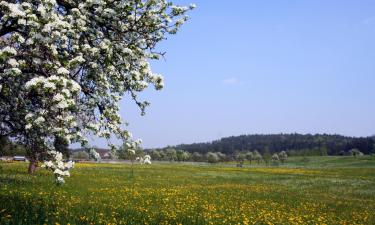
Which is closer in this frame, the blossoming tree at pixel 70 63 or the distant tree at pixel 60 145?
the blossoming tree at pixel 70 63

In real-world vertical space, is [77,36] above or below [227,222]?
above

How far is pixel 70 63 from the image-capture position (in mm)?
10570

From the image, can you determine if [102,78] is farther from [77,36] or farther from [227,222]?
[227,222]

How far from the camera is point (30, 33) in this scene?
957 cm

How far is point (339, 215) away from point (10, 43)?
19547 mm

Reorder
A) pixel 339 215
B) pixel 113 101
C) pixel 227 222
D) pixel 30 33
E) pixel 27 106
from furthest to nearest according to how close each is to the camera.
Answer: pixel 339 215 → pixel 227 222 → pixel 113 101 → pixel 27 106 → pixel 30 33

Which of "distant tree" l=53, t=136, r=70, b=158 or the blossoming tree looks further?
"distant tree" l=53, t=136, r=70, b=158

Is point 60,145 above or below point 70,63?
below

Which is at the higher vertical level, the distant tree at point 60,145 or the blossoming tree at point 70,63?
the blossoming tree at point 70,63

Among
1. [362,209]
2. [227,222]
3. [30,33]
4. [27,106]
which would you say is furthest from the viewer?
[362,209]

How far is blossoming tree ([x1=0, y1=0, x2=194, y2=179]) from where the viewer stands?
9758mm

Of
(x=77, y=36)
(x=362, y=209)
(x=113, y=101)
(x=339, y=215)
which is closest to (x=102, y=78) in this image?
(x=113, y=101)

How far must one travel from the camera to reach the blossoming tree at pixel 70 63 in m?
9.76

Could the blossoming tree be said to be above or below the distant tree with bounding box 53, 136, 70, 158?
above
